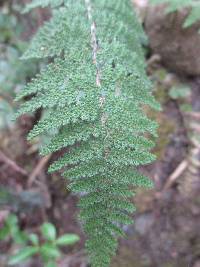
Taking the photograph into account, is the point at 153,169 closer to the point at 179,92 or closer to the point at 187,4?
the point at 179,92

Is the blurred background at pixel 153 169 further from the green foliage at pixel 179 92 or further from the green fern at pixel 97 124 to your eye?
the green fern at pixel 97 124

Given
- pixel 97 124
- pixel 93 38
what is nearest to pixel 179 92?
pixel 93 38

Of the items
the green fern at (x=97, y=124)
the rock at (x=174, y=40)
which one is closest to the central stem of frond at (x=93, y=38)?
the green fern at (x=97, y=124)

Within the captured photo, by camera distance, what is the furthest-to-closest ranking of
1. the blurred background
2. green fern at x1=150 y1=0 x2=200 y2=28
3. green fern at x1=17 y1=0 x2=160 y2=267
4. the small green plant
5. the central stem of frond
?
the blurred background, the small green plant, green fern at x1=150 y1=0 x2=200 y2=28, the central stem of frond, green fern at x1=17 y1=0 x2=160 y2=267

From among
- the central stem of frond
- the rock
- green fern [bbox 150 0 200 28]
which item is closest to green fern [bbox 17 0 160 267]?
the central stem of frond

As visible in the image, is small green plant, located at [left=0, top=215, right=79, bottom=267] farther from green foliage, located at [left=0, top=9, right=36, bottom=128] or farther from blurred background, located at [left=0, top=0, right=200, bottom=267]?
green foliage, located at [left=0, top=9, right=36, bottom=128]

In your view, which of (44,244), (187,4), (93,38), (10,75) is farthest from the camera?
(10,75)

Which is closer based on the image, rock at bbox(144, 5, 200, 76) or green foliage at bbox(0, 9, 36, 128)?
rock at bbox(144, 5, 200, 76)
